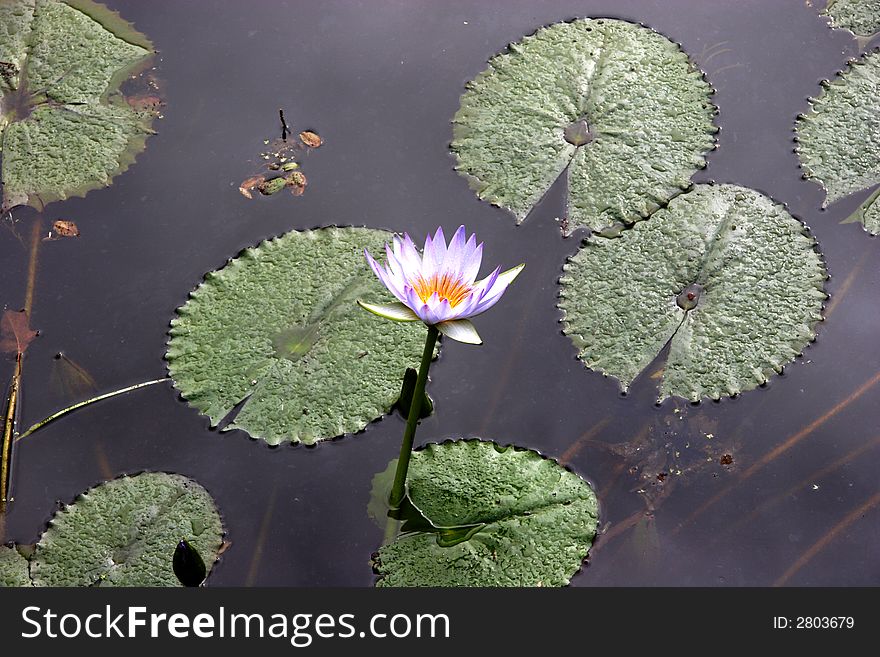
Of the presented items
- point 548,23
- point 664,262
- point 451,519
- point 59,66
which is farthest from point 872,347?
point 59,66

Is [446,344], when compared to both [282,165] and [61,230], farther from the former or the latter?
[61,230]

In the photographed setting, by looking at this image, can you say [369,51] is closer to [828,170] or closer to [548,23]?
[548,23]

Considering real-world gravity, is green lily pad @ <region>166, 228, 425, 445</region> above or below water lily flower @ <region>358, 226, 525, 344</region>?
above

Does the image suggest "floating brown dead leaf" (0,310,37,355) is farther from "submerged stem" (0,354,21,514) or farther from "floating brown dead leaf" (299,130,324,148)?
"floating brown dead leaf" (299,130,324,148)

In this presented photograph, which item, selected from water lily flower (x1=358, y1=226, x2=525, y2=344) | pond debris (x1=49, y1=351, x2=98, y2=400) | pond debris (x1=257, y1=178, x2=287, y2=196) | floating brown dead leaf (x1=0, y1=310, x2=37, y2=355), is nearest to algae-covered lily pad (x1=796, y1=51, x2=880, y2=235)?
water lily flower (x1=358, y1=226, x2=525, y2=344)

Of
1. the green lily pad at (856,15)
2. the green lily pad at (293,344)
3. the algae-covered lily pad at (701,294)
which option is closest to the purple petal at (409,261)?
the green lily pad at (293,344)

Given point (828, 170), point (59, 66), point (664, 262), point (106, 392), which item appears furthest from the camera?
point (59, 66)
